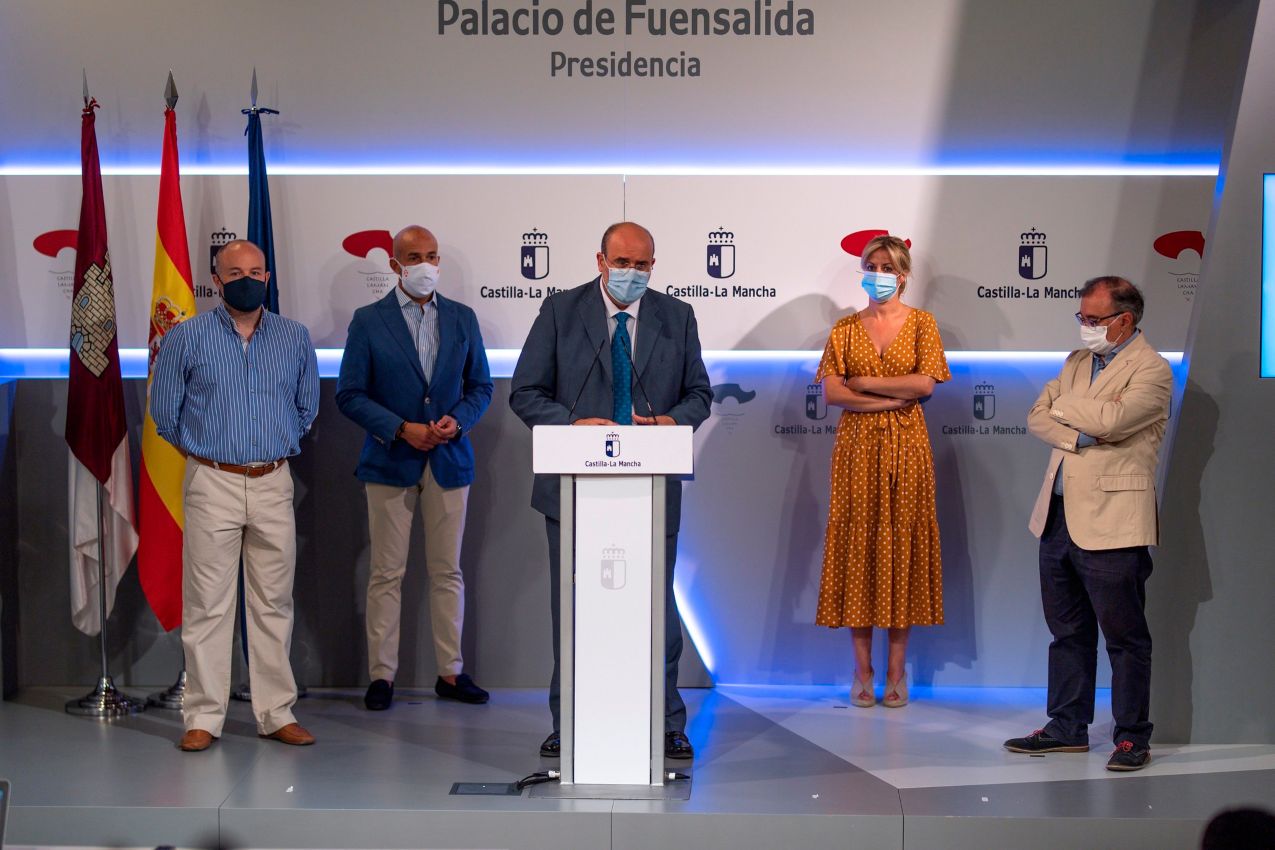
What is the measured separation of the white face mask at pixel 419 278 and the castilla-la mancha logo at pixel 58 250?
1563mm

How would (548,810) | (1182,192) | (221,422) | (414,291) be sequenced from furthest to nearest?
1. (1182,192)
2. (414,291)
3. (221,422)
4. (548,810)

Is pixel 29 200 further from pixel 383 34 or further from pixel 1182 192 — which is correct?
pixel 1182 192

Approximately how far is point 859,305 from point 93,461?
126 inches

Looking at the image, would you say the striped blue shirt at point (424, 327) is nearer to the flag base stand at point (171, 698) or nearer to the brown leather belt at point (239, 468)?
the brown leather belt at point (239, 468)

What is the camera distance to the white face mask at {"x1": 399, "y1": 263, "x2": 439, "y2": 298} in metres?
5.25

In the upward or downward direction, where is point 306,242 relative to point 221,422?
upward

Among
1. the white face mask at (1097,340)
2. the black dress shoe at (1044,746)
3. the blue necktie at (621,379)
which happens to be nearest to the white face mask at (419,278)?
the blue necktie at (621,379)

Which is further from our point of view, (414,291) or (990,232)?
(990,232)

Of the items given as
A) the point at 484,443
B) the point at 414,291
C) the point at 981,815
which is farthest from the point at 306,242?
the point at 981,815

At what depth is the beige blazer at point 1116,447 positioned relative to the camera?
14.4 ft

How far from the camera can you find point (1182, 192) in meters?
5.67

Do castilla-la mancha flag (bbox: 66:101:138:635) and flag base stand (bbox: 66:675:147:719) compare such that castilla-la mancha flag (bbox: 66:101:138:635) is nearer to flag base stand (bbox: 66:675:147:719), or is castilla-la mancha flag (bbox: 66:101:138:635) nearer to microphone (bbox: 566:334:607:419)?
flag base stand (bbox: 66:675:147:719)

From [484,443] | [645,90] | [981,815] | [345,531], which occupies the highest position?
[645,90]

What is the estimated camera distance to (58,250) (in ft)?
18.9
